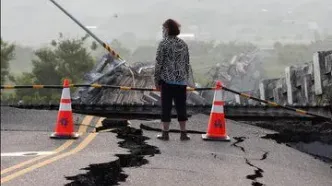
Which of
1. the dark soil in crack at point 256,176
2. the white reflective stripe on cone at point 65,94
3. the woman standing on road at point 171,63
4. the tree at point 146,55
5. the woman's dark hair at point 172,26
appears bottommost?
the dark soil in crack at point 256,176

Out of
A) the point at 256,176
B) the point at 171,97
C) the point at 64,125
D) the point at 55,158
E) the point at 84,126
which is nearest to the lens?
the point at 256,176

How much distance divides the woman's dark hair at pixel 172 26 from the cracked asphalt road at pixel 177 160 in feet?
5.76

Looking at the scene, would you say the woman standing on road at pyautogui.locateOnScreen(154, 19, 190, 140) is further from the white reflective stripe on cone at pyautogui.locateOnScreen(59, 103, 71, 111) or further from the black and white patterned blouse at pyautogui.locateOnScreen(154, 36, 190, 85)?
the white reflective stripe on cone at pyautogui.locateOnScreen(59, 103, 71, 111)

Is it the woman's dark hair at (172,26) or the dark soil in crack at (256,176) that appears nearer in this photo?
the dark soil in crack at (256,176)

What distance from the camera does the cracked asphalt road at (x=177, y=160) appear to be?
225 inches

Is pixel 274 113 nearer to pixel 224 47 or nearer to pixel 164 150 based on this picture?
pixel 164 150

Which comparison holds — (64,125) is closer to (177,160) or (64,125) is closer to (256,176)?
(177,160)

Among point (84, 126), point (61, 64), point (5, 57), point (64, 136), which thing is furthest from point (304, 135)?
point (5, 57)

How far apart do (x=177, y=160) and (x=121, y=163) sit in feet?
2.54

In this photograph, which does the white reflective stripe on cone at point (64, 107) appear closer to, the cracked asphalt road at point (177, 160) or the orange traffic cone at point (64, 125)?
the orange traffic cone at point (64, 125)

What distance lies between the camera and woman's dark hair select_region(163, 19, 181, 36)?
8109 mm

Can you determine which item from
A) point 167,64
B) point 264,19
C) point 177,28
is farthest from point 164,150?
point 264,19

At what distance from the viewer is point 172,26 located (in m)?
8.12

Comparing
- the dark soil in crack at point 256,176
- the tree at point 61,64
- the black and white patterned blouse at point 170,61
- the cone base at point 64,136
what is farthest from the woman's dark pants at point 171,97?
the tree at point 61,64
